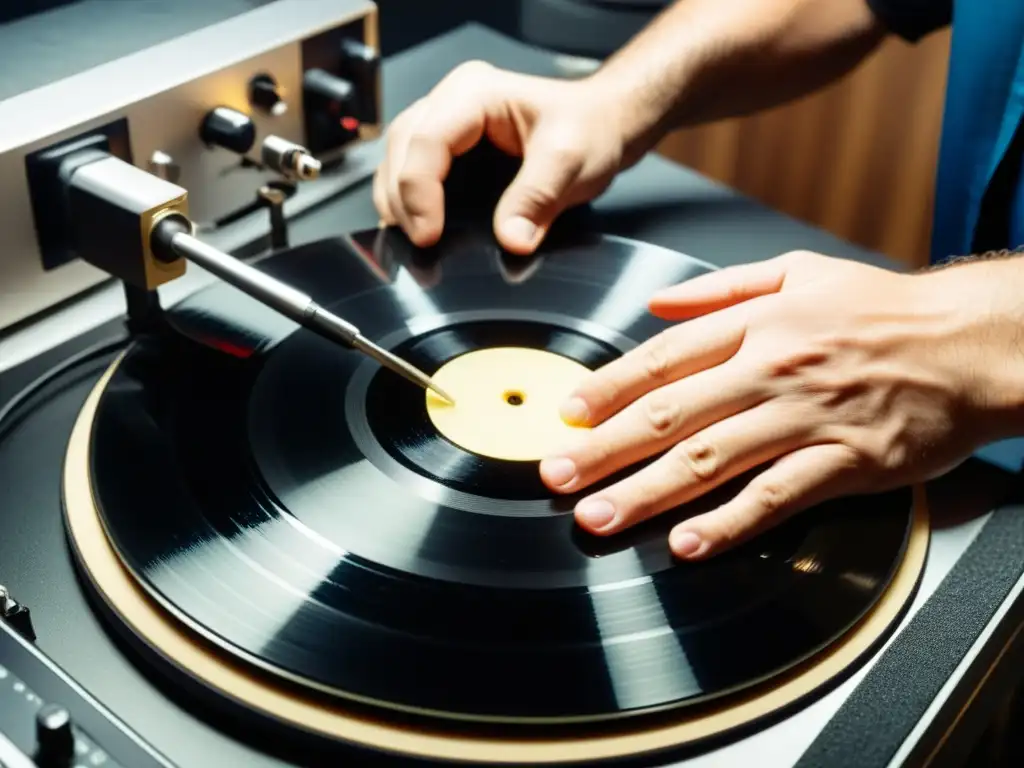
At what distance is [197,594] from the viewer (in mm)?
630

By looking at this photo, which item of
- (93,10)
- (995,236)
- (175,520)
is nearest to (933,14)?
(995,236)

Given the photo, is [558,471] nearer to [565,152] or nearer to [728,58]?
[565,152]

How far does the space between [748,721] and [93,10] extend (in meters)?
0.82

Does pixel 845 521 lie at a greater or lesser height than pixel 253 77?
lesser

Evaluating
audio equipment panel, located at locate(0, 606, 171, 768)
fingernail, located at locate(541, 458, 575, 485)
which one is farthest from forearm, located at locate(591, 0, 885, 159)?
audio equipment panel, located at locate(0, 606, 171, 768)

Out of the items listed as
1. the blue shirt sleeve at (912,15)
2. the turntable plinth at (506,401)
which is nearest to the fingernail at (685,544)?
the turntable plinth at (506,401)

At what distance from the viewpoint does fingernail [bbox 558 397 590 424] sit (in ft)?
2.63

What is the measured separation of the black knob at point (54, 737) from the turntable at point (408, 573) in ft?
0.13

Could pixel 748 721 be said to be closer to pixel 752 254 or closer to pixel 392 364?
pixel 392 364

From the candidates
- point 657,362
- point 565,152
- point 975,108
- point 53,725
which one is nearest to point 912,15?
point 975,108

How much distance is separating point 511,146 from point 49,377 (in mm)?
439

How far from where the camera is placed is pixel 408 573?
656mm

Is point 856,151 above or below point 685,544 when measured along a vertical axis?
below

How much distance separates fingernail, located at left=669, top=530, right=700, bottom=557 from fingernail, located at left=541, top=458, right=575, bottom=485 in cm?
8
